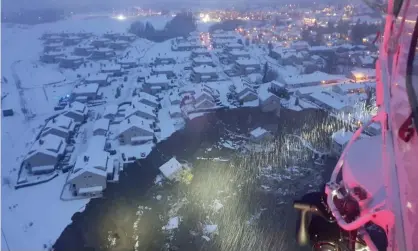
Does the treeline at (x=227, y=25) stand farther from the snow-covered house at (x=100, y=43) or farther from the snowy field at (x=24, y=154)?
the snow-covered house at (x=100, y=43)

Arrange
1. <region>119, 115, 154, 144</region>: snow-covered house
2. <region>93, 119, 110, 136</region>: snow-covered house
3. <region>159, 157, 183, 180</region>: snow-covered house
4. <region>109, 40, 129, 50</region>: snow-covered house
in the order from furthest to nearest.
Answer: <region>109, 40, 129, 50</region>: snow-covered house
<region>93, 119, 110, 136</region>: snow-covered house
<region>119, 115, 154, 144</region>: snow-covered house
<region>159, 157, 183, 180</region>: snow-covered house

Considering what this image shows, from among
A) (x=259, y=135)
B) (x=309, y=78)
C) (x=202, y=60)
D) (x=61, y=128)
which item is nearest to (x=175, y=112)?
(x=259, y=135)

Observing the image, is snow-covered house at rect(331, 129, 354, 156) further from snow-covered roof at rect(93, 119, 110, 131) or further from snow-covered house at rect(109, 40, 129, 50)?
snow-covered house at rect(109, 40, 129, 50)

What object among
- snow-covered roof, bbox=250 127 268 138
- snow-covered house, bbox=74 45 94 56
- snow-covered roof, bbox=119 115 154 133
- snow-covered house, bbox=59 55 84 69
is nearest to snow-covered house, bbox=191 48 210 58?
snow-covered house, bbox=59 55 84 69

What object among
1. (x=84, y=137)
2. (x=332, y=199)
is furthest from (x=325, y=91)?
(x=332, y=199)

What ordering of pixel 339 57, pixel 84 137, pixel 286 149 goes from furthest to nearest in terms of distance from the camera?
pixel 339 57 → pixel 84 137 → pixel 286 149

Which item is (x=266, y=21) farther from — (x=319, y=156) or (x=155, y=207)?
(x=155, y=207)

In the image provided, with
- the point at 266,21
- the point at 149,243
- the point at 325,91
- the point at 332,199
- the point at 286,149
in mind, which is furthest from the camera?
the point at 266,21

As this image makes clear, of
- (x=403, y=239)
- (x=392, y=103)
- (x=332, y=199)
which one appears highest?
(x=392, y=103)
